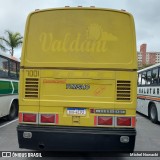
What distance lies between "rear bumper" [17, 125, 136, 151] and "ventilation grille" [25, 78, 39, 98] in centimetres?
75

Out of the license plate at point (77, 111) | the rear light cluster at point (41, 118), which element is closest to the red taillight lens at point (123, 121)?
the license plate at point (77, 111)

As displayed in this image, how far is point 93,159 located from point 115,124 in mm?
1282

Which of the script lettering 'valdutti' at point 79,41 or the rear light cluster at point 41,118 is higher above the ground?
the script lettering 'valdutti' at point 79,41

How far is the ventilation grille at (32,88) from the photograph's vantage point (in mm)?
5906

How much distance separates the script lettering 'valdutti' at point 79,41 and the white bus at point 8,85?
17.9 feet

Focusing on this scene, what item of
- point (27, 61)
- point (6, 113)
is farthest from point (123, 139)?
point (6, 113)

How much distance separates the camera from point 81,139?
561 cm

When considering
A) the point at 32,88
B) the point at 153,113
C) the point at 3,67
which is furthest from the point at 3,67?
the point at 153,113

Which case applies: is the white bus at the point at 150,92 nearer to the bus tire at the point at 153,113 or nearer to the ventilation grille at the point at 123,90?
the bus tire at the point at 153,113

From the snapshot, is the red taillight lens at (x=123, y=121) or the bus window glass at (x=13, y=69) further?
the bus window glass at (x=13, y=69)

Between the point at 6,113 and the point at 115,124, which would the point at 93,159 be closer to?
the point at 115,124

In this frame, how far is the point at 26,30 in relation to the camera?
19.7 ft

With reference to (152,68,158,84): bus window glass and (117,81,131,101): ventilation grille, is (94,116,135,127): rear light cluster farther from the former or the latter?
(152,68,158,84): bus window glass

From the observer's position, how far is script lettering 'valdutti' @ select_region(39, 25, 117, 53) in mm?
5875
